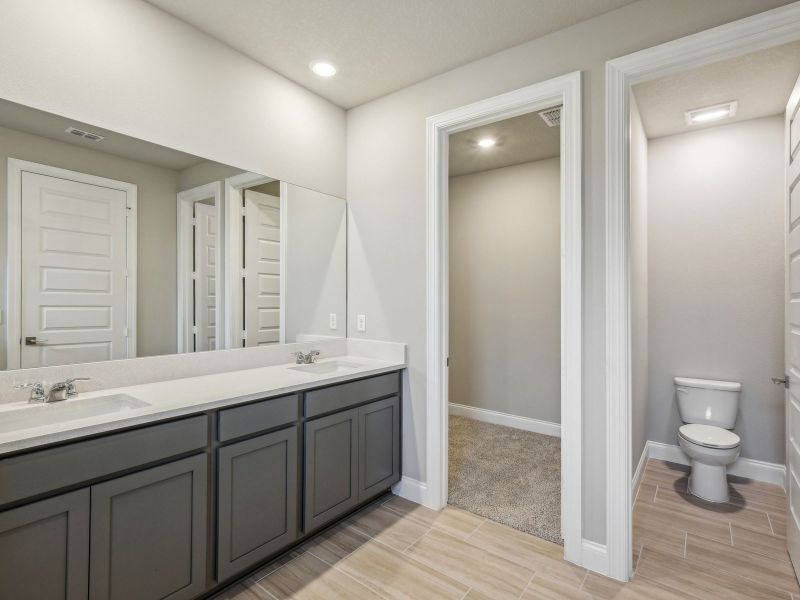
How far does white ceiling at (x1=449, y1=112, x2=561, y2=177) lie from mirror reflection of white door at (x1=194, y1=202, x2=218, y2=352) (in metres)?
1.89

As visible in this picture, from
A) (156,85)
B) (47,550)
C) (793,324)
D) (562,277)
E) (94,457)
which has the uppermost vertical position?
(156,85)

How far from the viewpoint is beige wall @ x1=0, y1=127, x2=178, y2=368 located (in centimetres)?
184

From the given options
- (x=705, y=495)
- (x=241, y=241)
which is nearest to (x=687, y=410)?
(x=705, y=495)

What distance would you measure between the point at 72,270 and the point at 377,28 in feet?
6.01

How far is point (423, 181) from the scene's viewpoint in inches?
103

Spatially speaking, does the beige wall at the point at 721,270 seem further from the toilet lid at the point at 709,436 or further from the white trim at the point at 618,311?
the white trim at the point at 618,311

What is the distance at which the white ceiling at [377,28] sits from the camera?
6.45 ft

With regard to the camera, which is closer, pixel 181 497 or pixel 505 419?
pixel 181 497

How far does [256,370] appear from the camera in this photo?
2400mm

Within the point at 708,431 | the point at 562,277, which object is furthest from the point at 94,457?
the point at 708,431

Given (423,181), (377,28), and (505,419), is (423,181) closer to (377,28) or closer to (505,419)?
(377,28)

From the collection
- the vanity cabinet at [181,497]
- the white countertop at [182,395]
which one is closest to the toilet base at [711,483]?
the white countertop at [182,395]

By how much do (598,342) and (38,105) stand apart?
2612 millimetres

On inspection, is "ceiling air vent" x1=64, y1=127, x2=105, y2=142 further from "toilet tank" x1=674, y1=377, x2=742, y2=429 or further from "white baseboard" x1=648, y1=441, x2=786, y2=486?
"white baseboard" x1=648, y1=441, x2=786, y2=486
